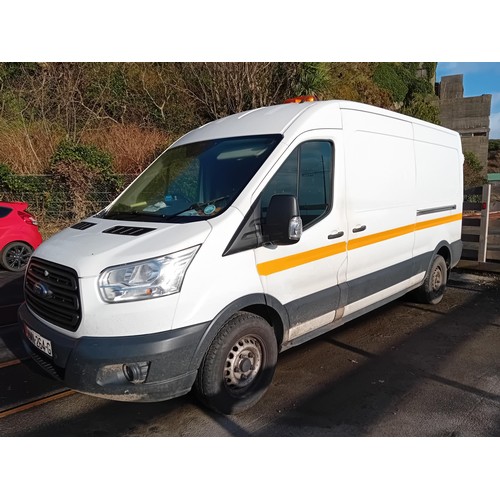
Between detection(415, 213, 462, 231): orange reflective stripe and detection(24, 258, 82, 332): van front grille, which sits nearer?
detection(24, 258, 82, 332): van front grille

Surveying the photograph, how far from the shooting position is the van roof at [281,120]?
140 inches

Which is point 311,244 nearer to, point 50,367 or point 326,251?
point 326,251

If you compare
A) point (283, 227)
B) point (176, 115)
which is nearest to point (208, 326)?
point (283, 227)

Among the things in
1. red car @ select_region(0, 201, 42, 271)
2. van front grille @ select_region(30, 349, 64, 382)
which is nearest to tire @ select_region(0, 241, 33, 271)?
red car @ select_region(0, 201, 42, 271)

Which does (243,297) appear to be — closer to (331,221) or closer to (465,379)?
(331,221)

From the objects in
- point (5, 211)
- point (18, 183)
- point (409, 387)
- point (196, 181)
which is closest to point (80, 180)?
point (18, 183)

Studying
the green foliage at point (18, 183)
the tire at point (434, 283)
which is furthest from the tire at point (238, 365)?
the green foliage at point (18, 183)

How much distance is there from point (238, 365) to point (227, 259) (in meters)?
0.87

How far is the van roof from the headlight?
62.5 inches

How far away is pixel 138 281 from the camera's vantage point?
268cm

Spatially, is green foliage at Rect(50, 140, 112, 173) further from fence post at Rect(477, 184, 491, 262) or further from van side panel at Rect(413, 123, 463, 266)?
fence post at Rect(477, 184, 491, 262)

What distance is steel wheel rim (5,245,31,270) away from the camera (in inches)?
340

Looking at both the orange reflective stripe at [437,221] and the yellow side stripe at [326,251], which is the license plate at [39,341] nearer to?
the yellow side stripe at [326,251]

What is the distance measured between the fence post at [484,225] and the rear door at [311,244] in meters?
4.99
